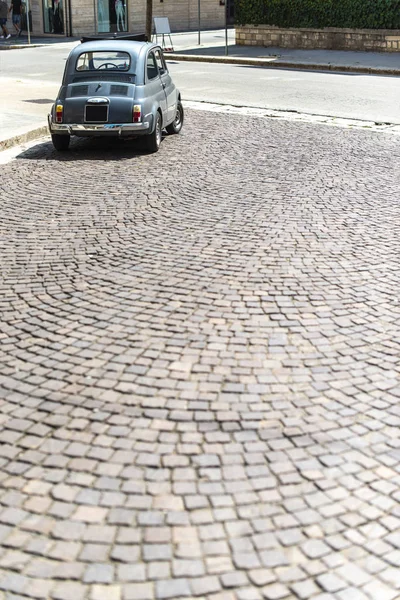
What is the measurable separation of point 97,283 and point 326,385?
8.10 feet

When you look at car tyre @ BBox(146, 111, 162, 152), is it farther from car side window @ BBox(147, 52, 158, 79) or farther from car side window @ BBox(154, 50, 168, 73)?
car side window @ BBox(154, 50, 168, 73)

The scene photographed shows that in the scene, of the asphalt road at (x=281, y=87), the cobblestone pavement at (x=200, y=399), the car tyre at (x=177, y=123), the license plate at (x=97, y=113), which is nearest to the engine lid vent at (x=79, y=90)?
the license plate at (x=97, y=113)

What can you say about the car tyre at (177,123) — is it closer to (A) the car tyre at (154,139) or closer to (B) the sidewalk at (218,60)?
(A) the car tyre at (154,139)

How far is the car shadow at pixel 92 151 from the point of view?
12656 mm

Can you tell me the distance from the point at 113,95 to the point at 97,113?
429 mm

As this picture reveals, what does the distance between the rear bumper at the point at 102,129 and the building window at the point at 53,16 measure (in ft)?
108

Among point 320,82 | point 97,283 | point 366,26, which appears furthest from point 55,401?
point 366,26

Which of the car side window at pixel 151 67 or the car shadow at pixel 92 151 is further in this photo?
the car side window at pixel 151 67

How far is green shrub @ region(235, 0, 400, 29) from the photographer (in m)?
30.4

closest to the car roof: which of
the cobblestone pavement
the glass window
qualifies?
the glass window

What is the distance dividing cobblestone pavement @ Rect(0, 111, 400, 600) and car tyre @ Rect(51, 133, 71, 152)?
3.28m

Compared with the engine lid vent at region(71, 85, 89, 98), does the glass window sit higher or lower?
higher

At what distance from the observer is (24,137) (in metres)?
13.8

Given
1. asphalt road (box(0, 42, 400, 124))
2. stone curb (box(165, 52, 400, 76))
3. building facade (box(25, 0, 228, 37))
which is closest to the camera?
asphalt road (box(0, 42, 400, 124))
